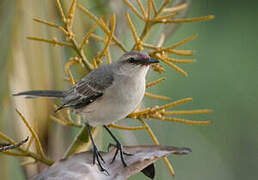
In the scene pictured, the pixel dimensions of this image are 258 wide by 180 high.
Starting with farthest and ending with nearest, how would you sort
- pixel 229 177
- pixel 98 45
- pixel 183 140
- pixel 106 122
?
pixel 229 177 < pixel 183 140 < pixel 98 45 < pixel 106 122

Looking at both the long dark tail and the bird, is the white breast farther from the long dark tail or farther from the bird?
the long dark tail

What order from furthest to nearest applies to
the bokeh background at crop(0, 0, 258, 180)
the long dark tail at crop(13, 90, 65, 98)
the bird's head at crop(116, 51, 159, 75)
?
1. the bokeh background at crop(0, 0, 258, 180)
2. the long dark tail at crop(13, 90, 65, 98)
3. the bird's head at crop(116, 51, 159, 75)

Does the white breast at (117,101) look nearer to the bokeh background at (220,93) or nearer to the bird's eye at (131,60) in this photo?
the bird's eye at (131,60)

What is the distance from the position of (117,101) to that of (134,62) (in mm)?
149

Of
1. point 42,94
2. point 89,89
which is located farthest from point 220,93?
point 42,94

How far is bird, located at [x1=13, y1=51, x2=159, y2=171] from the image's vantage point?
1.33m

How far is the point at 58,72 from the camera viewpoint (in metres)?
1.51

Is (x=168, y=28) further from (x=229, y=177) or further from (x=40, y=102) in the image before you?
(x=229, y=177)

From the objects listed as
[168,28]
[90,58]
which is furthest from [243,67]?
[90,58]

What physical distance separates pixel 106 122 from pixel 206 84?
177cm

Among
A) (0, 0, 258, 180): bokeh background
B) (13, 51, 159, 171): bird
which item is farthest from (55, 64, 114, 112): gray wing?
(0, 0, 258, 180): bokeh background

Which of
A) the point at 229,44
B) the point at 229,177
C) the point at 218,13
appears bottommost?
the point at 229,177

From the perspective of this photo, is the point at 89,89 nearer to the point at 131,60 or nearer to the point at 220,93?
the point at 131,60

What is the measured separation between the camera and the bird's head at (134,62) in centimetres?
129
